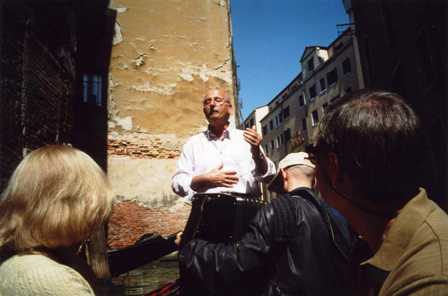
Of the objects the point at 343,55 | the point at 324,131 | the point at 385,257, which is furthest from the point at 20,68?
the point at 343,55

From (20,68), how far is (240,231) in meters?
3.57

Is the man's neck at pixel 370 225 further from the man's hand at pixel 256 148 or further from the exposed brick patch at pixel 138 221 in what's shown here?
the exposed brick patch at pixel 138 221

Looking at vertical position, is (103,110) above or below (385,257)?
above

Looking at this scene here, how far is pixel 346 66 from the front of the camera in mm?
26594

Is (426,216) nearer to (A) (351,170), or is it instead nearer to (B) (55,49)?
(A) (351,170)

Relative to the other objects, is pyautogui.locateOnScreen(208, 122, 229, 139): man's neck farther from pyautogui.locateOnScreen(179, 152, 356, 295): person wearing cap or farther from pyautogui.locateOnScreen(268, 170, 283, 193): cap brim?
pyautogui.locateOnScreen(179, 152, 356, 295): person wearing cap

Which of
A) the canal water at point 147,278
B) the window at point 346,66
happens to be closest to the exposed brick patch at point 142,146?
the canal water at point 147,278

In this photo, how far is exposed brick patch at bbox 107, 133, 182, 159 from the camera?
23.1 feet

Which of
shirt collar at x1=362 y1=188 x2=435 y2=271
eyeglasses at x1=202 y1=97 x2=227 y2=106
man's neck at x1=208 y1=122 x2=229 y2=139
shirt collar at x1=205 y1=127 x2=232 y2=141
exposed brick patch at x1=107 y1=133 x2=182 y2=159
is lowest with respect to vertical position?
shirt collar at x1=362 y1=188 x2=435 y2=271

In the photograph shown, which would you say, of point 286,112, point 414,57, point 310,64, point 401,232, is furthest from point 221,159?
point 286,112

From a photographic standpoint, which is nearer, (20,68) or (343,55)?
(20,68)

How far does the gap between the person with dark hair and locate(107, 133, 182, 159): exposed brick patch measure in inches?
242

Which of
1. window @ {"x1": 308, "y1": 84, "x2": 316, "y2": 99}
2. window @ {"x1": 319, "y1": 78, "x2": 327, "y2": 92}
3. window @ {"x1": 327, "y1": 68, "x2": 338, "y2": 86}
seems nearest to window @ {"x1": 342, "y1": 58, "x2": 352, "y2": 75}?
window @ {"x1": 327, "y1": 68, "x2": 338, "y2": 86}

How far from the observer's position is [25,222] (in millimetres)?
1440
